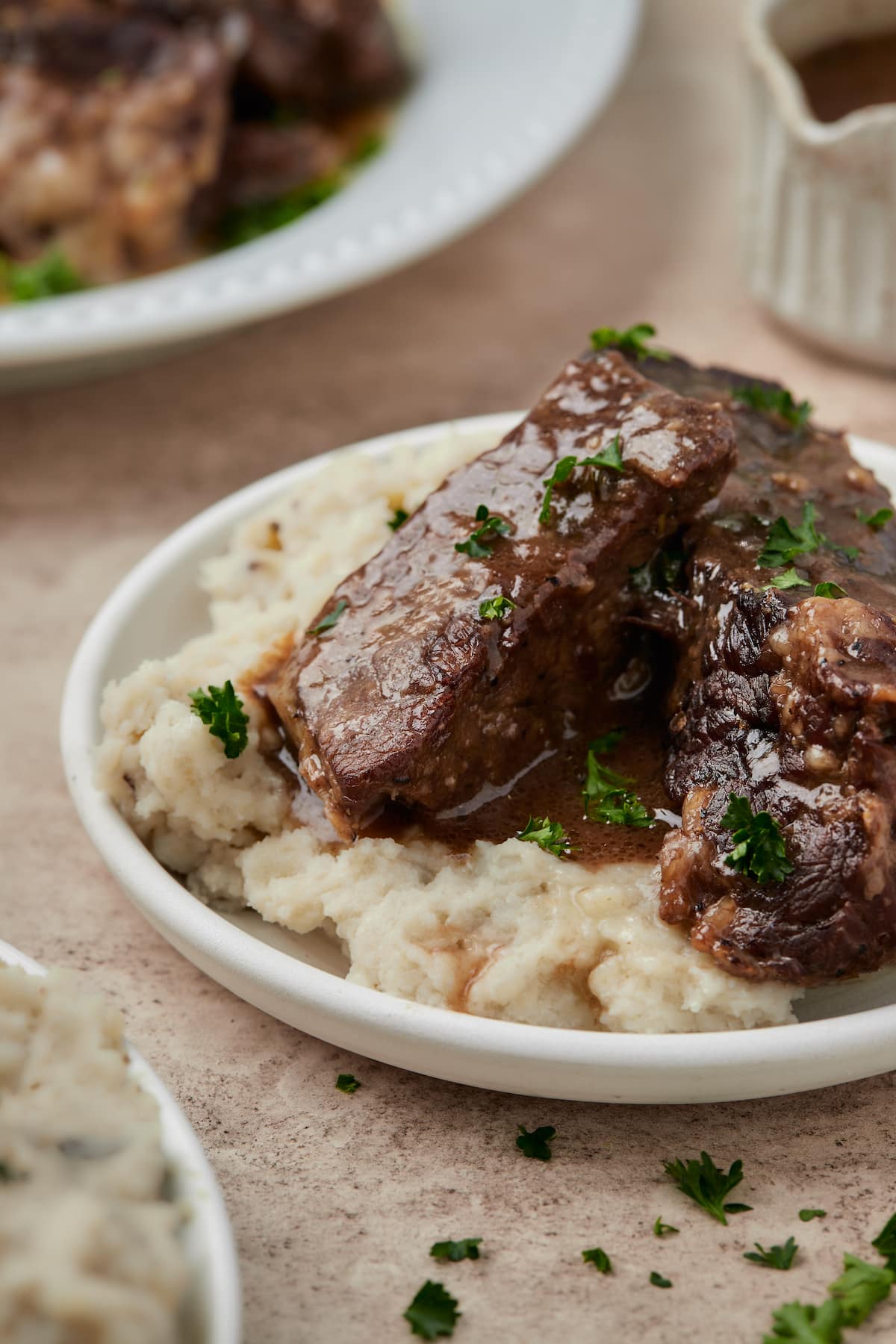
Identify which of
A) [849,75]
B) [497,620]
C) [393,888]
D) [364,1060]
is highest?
[849,75]

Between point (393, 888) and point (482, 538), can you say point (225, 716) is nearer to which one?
point (393, 888)

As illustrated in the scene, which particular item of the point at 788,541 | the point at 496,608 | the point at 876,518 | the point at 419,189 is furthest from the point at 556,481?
the point at 419,189

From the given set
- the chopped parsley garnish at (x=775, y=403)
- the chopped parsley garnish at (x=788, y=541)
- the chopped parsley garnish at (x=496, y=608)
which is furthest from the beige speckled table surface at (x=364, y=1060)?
the chopped parsley garnish at (x=775, y=403)

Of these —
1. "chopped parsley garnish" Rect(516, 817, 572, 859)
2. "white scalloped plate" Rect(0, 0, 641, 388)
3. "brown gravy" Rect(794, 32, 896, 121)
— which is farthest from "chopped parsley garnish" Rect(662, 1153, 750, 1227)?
"brown gravy" Rect(794, 32, 896, 121)

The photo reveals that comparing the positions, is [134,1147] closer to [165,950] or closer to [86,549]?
[165,950]

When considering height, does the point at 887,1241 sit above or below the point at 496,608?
below
